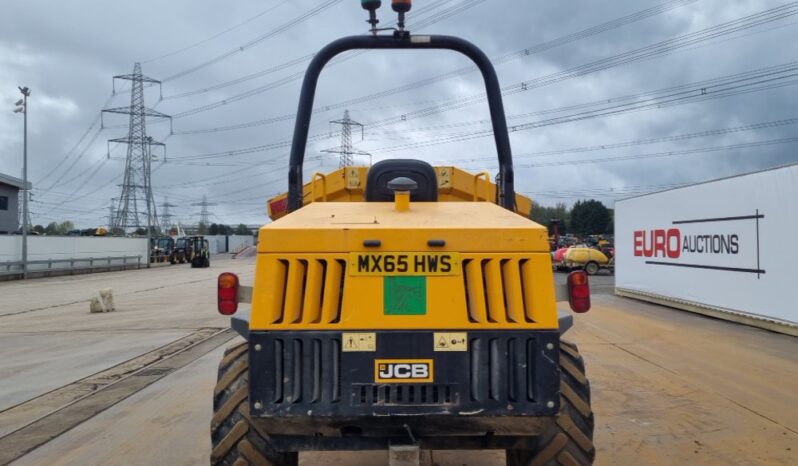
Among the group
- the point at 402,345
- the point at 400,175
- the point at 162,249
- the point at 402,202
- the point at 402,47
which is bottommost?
the point at 162,249

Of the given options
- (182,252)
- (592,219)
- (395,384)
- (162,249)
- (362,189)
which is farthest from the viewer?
(592,219)

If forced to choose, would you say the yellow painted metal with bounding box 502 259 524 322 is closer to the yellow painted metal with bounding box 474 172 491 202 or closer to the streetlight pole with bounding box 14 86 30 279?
the yellow painted metal with bounding box 474 172 491 202

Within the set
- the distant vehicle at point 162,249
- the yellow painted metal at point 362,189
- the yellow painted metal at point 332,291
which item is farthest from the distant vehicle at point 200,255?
the yellow painted metal at point 332,291

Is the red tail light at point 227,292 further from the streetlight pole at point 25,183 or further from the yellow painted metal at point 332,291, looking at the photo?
the streetlight pole at point 25,183

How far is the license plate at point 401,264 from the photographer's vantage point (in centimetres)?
290

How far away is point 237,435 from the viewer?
119 inches

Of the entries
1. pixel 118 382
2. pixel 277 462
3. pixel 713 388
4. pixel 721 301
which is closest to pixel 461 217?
pixel 277 462

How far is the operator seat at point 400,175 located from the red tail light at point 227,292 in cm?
115

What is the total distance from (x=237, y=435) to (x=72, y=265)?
128 feet

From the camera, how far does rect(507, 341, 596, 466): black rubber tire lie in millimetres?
3035

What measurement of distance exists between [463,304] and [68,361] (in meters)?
8.24

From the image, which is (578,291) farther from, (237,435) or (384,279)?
(237,435)

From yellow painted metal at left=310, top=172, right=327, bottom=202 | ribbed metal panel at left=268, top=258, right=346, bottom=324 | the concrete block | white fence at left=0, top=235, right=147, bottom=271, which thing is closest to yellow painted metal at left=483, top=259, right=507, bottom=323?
ribbed metal panel at left=268, top=258, right=346, bottom=324

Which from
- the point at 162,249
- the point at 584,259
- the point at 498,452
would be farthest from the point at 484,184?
the point at 162,249
